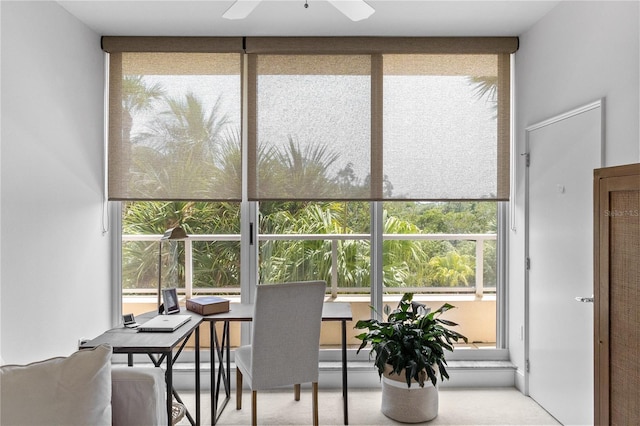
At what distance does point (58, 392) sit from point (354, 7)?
1956 millimetres

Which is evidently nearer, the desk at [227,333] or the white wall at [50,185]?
the white wall at [50,185]

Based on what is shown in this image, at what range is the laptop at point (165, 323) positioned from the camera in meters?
2.44

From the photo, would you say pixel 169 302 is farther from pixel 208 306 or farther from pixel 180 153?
pixel 180 153

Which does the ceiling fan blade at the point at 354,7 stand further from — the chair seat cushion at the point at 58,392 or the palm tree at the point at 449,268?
the palm tree at the point at 449,268

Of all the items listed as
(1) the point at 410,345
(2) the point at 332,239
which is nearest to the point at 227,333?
(2) the point at 332,239

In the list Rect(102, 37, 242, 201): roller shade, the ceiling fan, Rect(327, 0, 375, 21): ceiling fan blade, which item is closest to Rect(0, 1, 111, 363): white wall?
Rect(102, 37, 242, 201): roller shade

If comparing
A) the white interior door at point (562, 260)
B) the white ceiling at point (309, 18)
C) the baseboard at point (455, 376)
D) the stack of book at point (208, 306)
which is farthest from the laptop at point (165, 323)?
the white interior door at point (562, 260)

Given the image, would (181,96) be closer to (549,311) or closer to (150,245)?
(150,245)

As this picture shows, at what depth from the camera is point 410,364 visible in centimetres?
271

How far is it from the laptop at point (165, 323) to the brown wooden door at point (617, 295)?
2227 mm

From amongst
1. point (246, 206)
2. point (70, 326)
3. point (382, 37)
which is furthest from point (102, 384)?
point (382, 37)

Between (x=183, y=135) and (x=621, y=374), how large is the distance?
10.2ft

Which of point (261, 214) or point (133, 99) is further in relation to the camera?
point (261, 214)

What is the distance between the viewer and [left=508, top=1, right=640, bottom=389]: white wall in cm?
215
